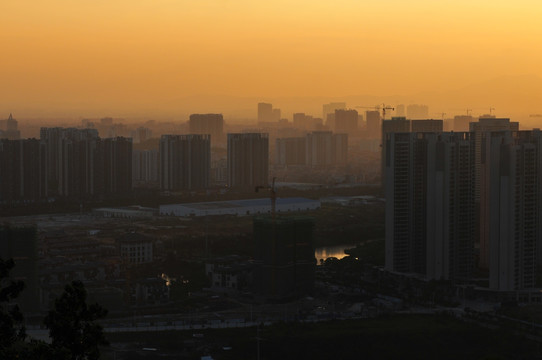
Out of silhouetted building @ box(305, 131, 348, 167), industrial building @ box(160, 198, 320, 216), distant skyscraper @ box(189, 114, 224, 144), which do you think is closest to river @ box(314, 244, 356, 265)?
industrial building @ box(160, 198, 320, 216)

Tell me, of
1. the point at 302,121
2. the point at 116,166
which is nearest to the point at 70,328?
the point at 116,166

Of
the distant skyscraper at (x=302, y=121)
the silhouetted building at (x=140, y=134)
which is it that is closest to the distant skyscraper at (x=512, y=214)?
the silhouetted building at (x=140, y=134)

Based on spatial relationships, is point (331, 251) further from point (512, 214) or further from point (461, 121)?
point (461, 121)

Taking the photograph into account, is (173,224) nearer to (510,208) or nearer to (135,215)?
(135,215)

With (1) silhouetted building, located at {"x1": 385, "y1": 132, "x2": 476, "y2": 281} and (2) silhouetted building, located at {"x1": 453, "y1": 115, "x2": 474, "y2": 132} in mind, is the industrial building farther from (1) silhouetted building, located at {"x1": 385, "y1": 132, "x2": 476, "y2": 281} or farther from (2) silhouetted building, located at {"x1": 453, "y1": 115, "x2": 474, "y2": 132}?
(2) silhouetted building, located at {"x1": 453, "y1": 115, "x2": 474, "y2": 132}

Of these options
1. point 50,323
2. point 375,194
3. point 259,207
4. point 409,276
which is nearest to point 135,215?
point 259,207

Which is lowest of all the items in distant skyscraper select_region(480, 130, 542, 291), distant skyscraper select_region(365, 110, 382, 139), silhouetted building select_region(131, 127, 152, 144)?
distant skyscraper select_region(480, 130, 542, 291)
